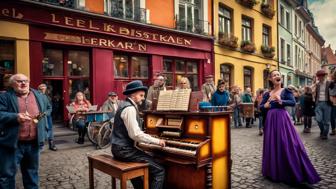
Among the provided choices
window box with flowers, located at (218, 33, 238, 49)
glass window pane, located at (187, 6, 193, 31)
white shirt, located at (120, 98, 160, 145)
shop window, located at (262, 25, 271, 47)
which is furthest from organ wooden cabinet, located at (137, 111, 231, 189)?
shop window, located at (262, 25, 271, 47)

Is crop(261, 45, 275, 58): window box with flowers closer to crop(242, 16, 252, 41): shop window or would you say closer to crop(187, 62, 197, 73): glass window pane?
crop(242, 16, 252, 41): shop window

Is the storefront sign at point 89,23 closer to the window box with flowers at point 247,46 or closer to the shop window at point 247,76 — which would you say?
the window box with flowers at point 247,46

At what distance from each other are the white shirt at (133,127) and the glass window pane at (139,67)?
30.1ft

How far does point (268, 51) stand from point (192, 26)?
9114mm

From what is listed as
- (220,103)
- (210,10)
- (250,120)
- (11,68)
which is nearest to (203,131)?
(220,103)

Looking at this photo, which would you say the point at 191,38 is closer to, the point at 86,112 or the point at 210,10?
the point at 210,10

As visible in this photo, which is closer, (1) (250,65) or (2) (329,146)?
(2) (329,146)

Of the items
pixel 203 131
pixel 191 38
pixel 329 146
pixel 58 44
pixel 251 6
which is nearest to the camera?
pixel 203 131

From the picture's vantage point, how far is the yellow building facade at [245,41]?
17.1 m

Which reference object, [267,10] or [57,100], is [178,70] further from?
[267,10]

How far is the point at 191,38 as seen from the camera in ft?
49.2

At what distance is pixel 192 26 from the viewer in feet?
49.8

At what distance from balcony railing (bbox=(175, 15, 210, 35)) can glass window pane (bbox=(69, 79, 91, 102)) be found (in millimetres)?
5504

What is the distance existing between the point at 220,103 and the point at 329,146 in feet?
10.3
